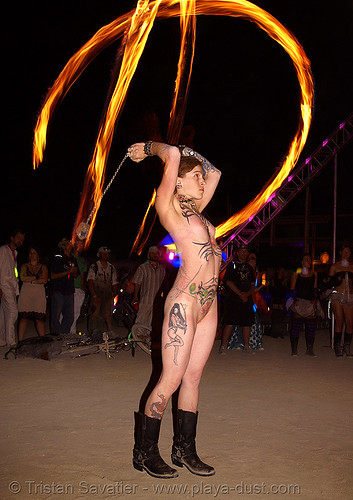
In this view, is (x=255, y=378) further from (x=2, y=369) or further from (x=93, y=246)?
(x=93, y=246)

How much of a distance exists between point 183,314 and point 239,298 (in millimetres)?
6810

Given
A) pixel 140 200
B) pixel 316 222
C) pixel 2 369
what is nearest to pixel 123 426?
pixel 2 369

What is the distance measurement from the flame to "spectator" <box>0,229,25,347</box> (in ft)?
5.62

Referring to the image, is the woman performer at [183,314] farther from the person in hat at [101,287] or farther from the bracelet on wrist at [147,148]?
the person in hat at [101,287]

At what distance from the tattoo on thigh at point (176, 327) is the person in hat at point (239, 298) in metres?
6.59

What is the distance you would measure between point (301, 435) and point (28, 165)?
25.4 meters

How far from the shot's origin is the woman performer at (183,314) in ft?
12.9

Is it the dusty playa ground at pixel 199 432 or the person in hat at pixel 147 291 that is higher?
the person in hat at pixel 147 291

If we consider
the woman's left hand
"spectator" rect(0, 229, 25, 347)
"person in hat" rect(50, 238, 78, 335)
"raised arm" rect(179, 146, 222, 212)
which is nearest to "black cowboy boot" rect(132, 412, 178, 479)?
"raised arm" rect(179, 146, 222, 212)

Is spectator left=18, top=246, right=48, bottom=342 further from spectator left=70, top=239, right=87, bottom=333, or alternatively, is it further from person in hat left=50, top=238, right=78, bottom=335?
spectator left=70, top=239, right=87, bottom=333

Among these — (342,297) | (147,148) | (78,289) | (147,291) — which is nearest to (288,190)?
(342,297)

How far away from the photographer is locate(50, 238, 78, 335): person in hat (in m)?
11.2

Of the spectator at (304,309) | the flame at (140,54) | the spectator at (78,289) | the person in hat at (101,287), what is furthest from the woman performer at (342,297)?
the spectator at (78,289)

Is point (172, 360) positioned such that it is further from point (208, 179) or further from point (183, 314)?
point (208, 179)
